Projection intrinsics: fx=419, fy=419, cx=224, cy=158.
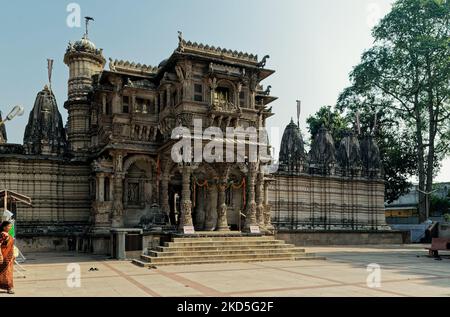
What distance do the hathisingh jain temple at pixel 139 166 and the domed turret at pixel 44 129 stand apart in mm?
73

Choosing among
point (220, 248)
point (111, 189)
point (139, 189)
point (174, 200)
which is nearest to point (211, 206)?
point (174, 200)

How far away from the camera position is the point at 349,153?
A: 129 feet

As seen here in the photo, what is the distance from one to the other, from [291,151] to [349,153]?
691 centimetres

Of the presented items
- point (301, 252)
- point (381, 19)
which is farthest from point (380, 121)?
point (301, 252)

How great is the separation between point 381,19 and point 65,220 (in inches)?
1372

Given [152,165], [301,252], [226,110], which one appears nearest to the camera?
[301,252]

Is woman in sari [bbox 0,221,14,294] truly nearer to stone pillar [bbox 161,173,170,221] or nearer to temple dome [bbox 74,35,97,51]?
stone pillar [bbox 161,173,170,221]

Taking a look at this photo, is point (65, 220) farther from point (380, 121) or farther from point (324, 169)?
point (380, 121)

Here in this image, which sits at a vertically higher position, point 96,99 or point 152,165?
point 96,99

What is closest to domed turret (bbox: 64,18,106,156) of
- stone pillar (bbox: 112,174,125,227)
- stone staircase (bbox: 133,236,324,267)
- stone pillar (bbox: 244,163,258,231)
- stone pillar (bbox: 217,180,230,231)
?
stone pillar (bbox: 112,174,125,227)

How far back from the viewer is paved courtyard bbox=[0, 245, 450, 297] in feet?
38.9

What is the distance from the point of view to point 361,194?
3822 centimetres

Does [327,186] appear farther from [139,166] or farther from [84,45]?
[84,45]

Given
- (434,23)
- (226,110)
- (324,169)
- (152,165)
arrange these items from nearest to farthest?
(226,110)
(152,165)
(324,169)
(434,23)
